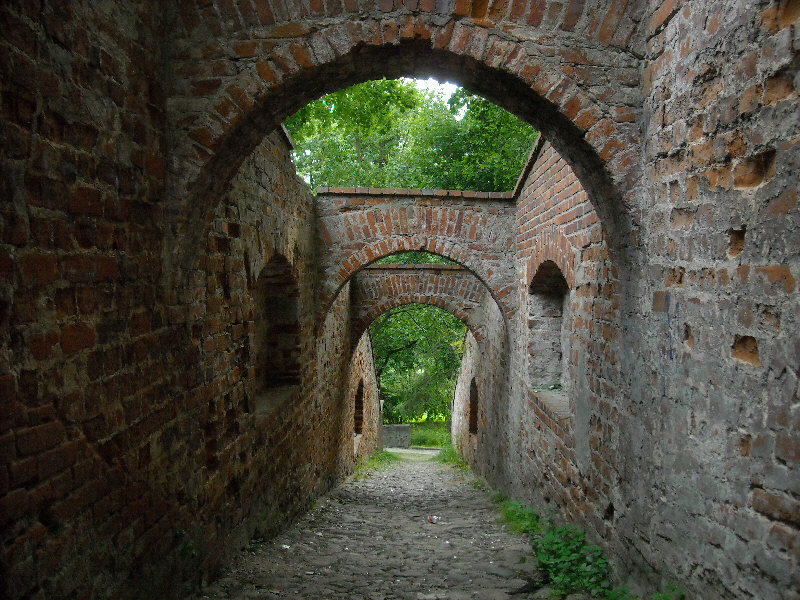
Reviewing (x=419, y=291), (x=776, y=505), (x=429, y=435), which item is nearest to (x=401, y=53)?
(x=776, y=505)

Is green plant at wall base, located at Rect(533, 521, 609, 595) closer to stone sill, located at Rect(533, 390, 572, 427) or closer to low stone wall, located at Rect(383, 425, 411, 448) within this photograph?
stone sill, located at Rect(533, 390, 572, 427)

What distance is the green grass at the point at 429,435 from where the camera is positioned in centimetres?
2086

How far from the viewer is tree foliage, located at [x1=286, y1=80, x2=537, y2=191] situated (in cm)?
841

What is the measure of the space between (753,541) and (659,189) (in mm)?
1525

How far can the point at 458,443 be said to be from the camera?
14062 millimetres

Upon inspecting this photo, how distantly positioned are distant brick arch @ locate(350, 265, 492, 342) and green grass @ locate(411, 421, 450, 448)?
39.3ft

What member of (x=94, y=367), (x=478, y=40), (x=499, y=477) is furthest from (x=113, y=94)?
(x=499, y=477)

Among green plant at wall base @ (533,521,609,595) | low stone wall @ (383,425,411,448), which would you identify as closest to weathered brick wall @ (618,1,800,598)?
green plant at wall base @ (533,521,609,595)

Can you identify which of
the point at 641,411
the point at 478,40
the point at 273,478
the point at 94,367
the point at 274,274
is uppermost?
the point at 478,40

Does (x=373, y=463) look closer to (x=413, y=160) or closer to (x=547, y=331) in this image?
(x=413, y=160)

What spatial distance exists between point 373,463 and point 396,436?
21.1 feet

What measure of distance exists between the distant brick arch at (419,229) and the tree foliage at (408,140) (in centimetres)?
168

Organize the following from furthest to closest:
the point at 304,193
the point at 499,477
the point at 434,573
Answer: the point at 499,477 < the point at 304,193 < the point at 434,573

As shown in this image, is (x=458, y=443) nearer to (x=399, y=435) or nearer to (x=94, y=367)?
(x=399, y=435)
